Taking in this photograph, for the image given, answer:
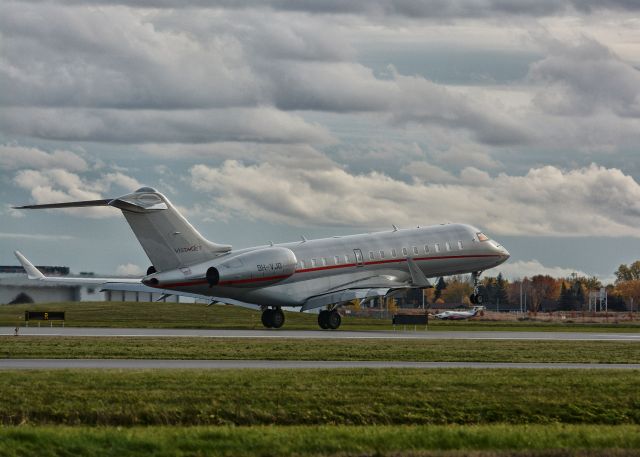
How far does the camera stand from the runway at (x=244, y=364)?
114 ft

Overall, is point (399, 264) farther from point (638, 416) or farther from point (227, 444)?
point (227, 444)

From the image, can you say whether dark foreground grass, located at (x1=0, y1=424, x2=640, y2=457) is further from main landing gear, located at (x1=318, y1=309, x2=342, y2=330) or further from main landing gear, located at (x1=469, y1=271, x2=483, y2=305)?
main landing gear, located at (x1=469, y1=271, x2=483, y2=305)

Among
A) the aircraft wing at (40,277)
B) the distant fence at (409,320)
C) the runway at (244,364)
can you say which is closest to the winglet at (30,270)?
the aircraft wing at (40,277)

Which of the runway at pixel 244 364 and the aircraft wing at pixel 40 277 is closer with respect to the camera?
the runway at pixel 244 364

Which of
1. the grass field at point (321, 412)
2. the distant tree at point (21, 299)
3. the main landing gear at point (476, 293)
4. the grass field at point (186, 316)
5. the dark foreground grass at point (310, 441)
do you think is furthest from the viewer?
the distant tree at point (21, 299)

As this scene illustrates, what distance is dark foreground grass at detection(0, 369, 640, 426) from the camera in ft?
80.7

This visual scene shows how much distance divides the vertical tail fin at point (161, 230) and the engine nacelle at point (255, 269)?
123cm

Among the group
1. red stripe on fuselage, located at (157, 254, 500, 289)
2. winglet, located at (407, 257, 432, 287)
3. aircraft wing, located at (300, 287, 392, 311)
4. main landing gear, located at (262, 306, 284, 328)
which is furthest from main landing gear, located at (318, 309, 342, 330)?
winglet, located at (407, 257, 432, 287)

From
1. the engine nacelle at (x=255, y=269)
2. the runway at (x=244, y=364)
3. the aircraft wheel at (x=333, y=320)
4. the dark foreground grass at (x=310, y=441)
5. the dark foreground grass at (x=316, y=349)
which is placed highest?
the engine nacelle at (x=255, y=269)

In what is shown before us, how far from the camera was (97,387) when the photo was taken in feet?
91.4

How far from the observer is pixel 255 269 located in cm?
6431

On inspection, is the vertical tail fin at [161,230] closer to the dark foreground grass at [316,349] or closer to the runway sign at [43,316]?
the dark foreground grass at [316,349]

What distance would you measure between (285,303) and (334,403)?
41.6m

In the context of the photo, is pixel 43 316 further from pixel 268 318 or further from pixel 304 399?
pixel 304 399
